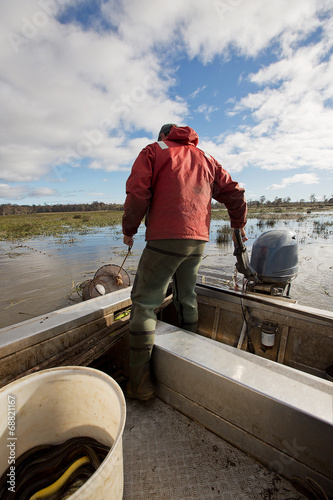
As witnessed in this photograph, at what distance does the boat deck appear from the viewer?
1.34 metres

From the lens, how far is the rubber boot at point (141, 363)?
183 cm

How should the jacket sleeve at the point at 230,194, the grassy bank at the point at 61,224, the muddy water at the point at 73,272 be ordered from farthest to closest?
the grassy bank at the point at 61,224 < the muddy water at the point at 73,272 < the jacket sleeve at the point at 230,194

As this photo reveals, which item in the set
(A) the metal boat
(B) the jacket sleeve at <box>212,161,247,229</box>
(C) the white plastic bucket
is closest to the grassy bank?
(A) the metal boat

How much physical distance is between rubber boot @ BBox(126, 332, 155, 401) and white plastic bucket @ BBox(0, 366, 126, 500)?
477 millimetres

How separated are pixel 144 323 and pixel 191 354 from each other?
1.41 feet

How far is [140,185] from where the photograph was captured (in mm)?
1804

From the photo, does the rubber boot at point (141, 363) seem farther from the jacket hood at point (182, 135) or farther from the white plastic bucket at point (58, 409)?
the jacket hood at point (182, 135)

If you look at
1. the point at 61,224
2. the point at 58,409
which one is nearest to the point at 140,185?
the point at 58,409

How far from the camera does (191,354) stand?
1668mm

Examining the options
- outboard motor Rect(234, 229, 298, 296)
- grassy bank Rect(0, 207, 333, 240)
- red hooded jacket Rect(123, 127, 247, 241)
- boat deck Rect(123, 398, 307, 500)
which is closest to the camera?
boat deck Rect(123, 398, 307, 500)

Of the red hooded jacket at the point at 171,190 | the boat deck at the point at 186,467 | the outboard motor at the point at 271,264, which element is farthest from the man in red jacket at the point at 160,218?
the outboard motor at the point at 271,264

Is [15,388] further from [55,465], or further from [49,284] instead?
[49,284]

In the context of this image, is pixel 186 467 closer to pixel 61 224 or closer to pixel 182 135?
pixel 182 135

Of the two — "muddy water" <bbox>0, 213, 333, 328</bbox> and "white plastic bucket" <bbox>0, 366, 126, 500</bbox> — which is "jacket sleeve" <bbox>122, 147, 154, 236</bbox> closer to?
"white plastic bucket" <bbox>0, 366, 126, 500</bbox>
